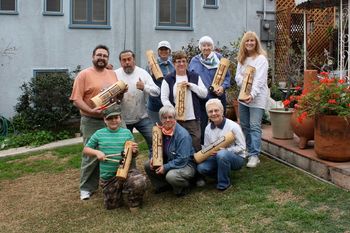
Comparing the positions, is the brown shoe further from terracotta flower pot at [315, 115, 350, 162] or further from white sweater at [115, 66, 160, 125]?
terracotta flower pot at [315, 115, 350, 162]

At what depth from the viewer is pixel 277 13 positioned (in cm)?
1280

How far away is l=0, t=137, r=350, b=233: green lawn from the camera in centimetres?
404

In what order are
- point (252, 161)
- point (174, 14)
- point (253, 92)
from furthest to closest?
1. point (174, 14)
2. point (252, 161)
3. point (253, 92)

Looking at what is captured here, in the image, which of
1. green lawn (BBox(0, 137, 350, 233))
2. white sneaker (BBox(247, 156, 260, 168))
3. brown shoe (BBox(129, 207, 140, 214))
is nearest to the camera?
green lawn (BBox(0, 137, 350, 233))

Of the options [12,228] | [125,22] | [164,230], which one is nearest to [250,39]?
[164,230]

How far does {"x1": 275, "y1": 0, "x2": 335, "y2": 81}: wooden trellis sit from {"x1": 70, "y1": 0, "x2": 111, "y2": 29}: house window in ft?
15.9

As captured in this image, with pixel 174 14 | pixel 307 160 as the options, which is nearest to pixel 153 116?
pixel 307 160

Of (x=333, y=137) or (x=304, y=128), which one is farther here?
(x=304, y=128)

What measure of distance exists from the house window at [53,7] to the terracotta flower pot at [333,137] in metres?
7.77

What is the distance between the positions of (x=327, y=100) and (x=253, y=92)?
2.82ft

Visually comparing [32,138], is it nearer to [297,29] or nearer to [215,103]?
[215,103]

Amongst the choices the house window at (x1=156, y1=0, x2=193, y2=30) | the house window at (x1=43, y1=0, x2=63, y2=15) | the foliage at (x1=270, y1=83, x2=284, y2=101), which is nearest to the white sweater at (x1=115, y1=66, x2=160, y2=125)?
→ the foliage at (x1=270, y1=83, x2=284, y2=101)

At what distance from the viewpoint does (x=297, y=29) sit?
13117mm

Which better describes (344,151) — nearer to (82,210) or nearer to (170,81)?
(170,81)
